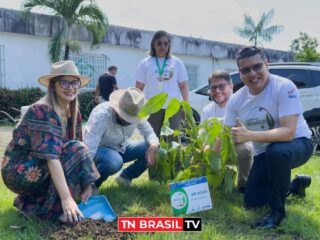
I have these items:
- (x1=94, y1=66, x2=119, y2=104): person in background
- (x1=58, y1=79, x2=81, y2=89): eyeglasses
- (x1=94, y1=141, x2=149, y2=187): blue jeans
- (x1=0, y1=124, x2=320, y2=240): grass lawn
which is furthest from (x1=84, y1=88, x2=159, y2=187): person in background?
(x1=94, y1=66, x2=119, y2=104): person in background

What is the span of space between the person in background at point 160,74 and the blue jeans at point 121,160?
28.3 inches

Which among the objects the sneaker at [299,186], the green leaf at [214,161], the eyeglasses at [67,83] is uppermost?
the eyeglasses at [67,83]

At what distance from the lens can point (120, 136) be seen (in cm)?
404

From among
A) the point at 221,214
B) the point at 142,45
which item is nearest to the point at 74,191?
the point at 221,214

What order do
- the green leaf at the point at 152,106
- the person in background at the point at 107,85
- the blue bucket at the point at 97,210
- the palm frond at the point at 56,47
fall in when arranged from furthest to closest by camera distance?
the palm frond at the point at 56,47
the person in background at the point at 107,85
the green leaf at the point at 152,106
the blue bucket at the point at 97,210

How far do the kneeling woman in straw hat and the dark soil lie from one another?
7 centimetres

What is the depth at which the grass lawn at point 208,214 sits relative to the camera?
302 centimetres

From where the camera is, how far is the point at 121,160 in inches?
154

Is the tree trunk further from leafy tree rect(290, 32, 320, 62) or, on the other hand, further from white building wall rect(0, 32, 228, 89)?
leafy tree rect(290, 32, 320, 62)

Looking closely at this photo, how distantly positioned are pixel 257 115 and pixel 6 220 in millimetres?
2004

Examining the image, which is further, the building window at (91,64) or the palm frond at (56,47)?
the building window at (91,64)

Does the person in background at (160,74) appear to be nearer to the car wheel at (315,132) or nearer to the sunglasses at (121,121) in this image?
the sunglasses at (121,121)

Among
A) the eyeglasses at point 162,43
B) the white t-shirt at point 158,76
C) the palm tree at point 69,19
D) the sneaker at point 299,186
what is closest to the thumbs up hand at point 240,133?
the sneaker at point 299,186

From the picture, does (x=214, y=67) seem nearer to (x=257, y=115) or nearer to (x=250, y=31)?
(x=250, y=31)
